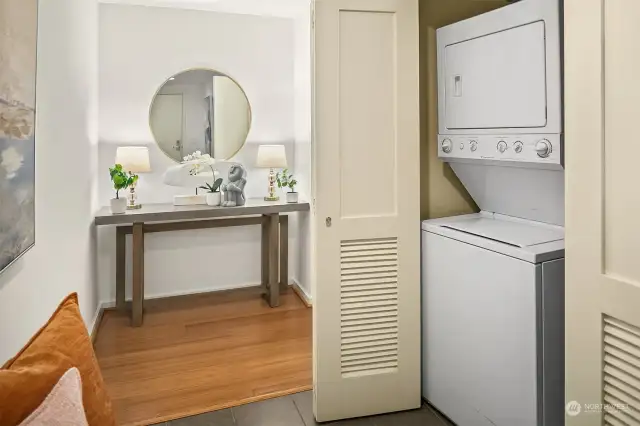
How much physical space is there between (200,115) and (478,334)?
2893mm

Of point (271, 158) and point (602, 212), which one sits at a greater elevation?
point (271, 158)

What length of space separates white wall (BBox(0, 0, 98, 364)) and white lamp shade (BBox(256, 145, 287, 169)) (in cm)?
124

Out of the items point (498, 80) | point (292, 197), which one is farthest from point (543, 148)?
point (292, 197)

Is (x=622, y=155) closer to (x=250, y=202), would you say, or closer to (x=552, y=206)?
(x=552, y=206)

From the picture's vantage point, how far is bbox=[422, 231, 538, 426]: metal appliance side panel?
1.79 m

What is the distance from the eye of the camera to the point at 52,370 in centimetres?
102

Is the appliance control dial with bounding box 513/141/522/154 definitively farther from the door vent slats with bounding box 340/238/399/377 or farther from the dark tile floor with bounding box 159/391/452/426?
the dark tile floor with bounding box 159/391/452/426

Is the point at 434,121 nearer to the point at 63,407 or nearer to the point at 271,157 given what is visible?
the point at 271,157

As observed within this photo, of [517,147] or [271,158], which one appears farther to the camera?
[271,158]

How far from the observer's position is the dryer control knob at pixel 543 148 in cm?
176

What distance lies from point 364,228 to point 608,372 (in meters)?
1.12

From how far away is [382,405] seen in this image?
232 cm

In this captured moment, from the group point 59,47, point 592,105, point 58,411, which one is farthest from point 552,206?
point 59,47

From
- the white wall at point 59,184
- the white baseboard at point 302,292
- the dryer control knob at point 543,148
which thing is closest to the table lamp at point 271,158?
the white baseboard at point 302,292
